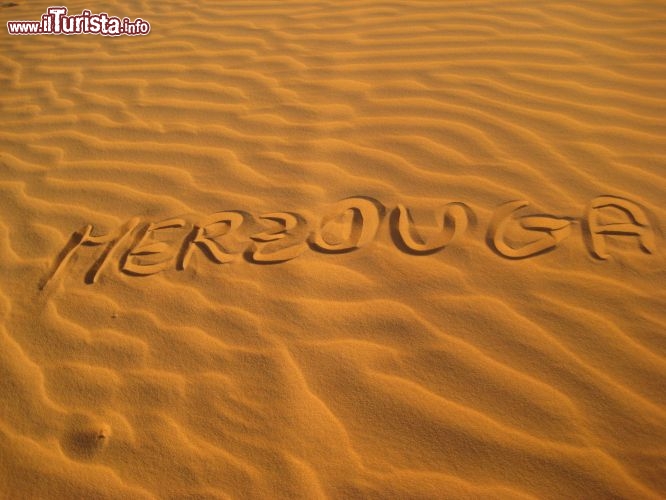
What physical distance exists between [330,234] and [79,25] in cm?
413

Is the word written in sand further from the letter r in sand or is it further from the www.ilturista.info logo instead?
the www.ilturista.info logo

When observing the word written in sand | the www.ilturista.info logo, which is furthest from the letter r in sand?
the www.ilturista.info logo

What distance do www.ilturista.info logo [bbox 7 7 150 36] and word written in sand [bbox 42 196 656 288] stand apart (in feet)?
9.58

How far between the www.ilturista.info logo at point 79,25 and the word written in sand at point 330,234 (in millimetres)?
2921

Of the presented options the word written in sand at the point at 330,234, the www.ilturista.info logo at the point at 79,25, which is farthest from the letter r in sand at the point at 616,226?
the www.ilturista.info logo at the point at 79,25

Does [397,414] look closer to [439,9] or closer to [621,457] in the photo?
[621,457]

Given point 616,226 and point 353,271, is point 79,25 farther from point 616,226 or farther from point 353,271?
point 616,226

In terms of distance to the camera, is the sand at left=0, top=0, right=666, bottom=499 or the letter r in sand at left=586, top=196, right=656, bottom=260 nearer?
the sand at left=0, top=0, right=666, bottom=499

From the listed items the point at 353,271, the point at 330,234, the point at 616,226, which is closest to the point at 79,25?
the point at 330,234

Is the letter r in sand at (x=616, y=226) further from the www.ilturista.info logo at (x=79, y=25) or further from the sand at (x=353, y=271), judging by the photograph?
the www.ilturista.info logo at (x=79, y=25)

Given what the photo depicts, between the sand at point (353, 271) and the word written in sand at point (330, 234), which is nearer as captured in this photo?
the sand at point (353, 271)

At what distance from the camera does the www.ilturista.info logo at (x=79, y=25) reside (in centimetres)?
469

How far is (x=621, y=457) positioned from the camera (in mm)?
1596

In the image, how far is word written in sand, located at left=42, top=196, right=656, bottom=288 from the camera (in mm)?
2275
